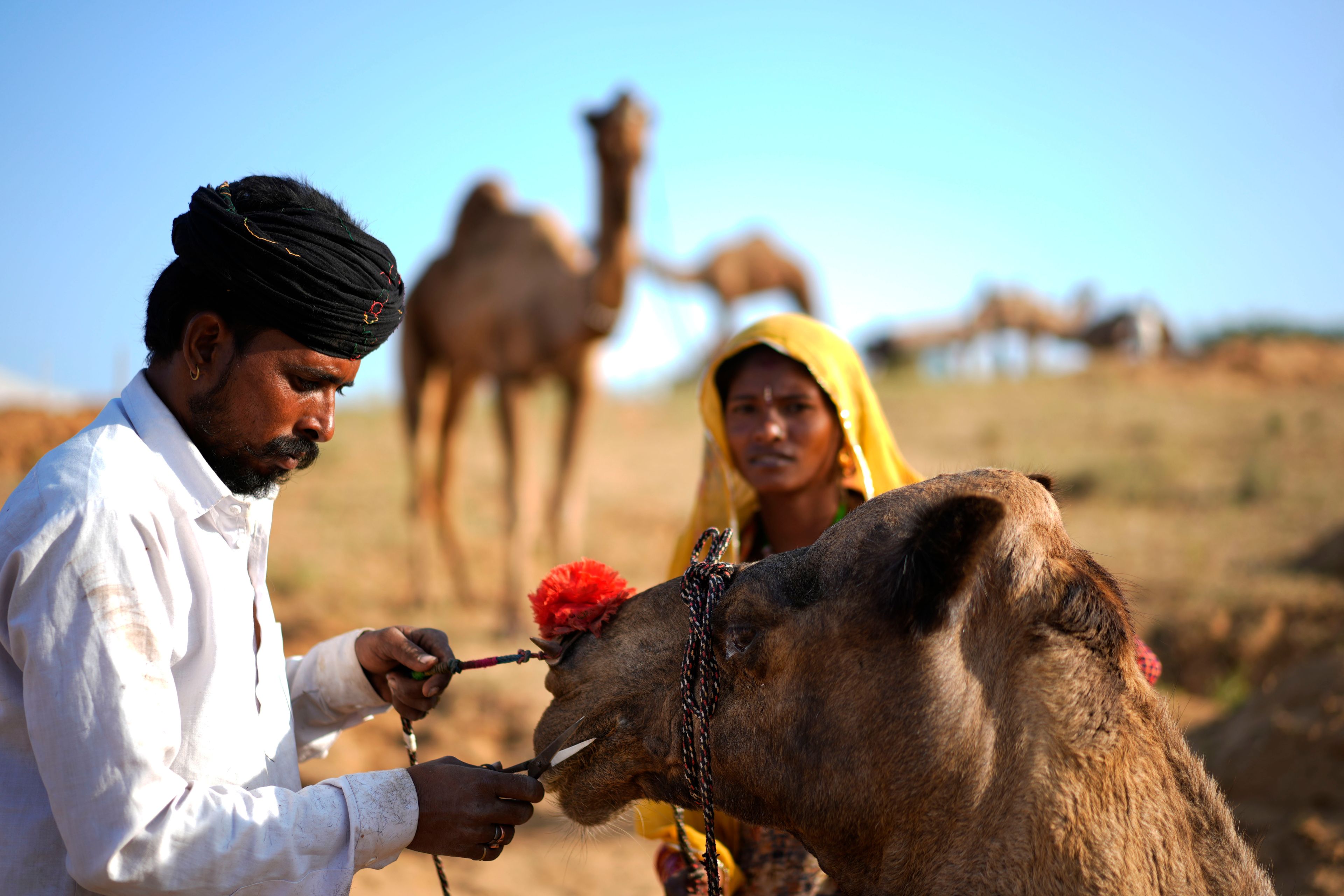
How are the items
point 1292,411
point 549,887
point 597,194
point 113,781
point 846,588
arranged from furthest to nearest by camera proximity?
1. point 1292,411
2. point 597,194
3. point 549,887
4. point 846,588
5. point 113,781

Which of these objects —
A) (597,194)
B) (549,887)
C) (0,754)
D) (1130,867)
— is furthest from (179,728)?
(597,194)

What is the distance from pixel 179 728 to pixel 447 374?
9.76 m

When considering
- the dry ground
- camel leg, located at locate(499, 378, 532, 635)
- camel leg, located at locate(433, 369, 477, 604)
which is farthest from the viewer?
camel leg, located at locate(433, 369, 477, 604)

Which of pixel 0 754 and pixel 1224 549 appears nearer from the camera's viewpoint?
pixel 0 754

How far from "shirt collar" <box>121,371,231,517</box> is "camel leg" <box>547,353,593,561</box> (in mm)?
7648

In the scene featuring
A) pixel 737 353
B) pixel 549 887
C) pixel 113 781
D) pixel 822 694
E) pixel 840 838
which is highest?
pixel 737 353

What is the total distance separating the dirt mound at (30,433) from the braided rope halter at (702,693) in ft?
15.6

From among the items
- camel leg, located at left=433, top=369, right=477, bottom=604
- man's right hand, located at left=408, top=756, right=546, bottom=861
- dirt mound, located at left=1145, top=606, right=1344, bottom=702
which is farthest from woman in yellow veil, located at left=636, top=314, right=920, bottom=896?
camel leg, located at left=433, top=369, right=477, bottom=604

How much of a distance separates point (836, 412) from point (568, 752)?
169 centimetres

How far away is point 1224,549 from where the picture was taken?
9.61 metres

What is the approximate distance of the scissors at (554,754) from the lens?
7.31 feet

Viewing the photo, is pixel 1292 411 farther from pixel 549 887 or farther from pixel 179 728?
pixel 179 728

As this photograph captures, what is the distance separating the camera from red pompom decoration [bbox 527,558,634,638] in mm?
2389

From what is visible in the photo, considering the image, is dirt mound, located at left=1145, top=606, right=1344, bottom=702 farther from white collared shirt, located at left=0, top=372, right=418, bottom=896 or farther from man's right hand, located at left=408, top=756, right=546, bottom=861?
white collared shirt, located at left=0, top=372, right=418, bottom=896
